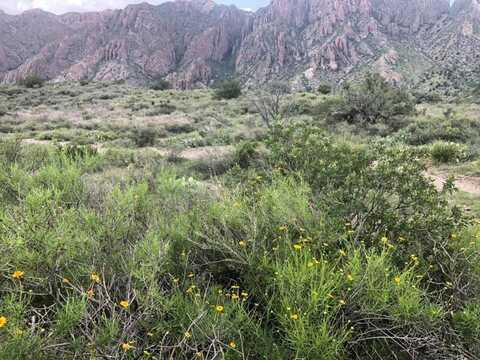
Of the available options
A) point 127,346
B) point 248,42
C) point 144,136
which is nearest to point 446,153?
point 127,346

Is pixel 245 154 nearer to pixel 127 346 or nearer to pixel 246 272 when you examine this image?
pixel 246 272

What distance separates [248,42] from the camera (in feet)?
356

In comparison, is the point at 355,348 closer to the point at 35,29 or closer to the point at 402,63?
the point at 402,63

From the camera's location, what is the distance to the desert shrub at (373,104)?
1680cm

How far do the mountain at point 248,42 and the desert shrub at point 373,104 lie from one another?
45.3 m

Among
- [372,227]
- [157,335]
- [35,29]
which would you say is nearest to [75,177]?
[157,335]

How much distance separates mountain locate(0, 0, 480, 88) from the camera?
2879 inches

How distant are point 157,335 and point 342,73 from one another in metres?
78.3

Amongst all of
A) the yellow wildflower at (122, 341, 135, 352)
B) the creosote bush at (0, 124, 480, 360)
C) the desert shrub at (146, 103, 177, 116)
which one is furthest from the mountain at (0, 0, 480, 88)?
the yellow wildflower at (122, 341, 135, 352)

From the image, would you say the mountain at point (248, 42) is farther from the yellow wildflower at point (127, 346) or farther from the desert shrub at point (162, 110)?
the yellow wildflower at point (127, 346)

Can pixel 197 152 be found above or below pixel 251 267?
below

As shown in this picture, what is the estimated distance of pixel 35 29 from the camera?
396ft

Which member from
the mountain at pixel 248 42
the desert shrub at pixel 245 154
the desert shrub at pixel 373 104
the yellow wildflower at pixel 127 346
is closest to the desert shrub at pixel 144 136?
the desert shrub at pixel 245 154

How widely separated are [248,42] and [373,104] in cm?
9946
